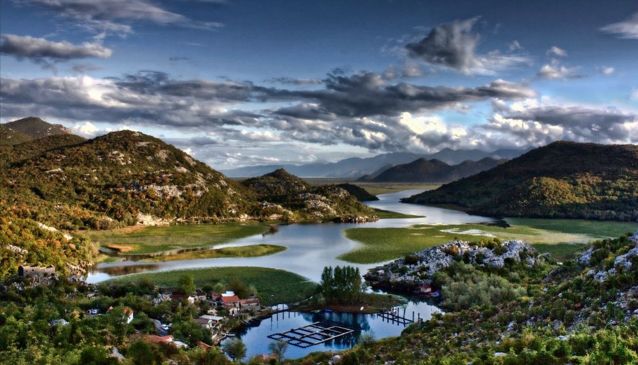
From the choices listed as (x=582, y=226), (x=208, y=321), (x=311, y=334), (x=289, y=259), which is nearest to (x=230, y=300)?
(x=208, y=321)

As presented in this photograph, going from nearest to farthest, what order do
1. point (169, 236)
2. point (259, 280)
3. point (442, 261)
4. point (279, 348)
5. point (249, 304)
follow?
1. point (279, 348)
2. point (249, 304)
3. point (259, 280)
4. point (442, 261)
5. point (169, 236)

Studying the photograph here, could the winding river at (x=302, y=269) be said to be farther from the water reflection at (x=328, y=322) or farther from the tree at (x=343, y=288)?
the tree at (x=343, y=288)

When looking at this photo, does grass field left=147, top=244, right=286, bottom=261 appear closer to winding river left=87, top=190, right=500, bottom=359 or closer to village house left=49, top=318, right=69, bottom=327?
winding river left=87, top=190, right=500, bottom=359

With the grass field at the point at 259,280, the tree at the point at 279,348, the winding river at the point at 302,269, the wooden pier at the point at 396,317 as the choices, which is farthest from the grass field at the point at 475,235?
the tree at the point at 279,348

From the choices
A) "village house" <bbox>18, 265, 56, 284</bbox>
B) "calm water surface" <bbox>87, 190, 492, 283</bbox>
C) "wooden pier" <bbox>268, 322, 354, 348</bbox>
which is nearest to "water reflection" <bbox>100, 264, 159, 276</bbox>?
"calm water surface" <bbox>87, 190, 492, 283</bbox>

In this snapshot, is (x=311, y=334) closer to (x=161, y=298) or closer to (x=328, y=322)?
(x=328, y=322)

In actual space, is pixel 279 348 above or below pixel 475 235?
below
